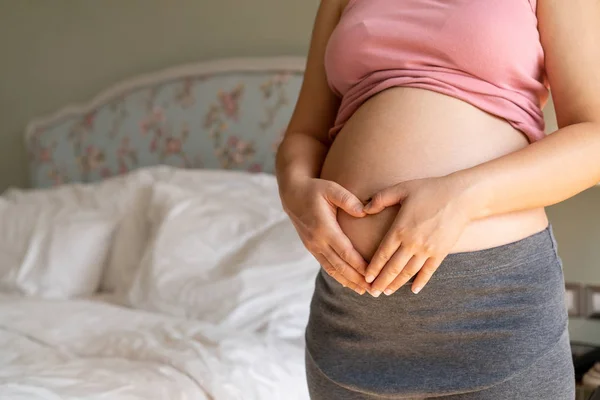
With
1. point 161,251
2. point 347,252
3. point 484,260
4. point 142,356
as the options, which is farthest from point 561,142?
point 161,251

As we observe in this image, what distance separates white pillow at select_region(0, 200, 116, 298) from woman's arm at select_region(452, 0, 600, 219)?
163 cm

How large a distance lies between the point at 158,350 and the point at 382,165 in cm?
83

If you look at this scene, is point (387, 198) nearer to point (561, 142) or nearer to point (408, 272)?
point (408, 272)

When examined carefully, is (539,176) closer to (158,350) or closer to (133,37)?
(158,350)

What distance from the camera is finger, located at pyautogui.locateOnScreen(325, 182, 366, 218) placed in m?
0.82

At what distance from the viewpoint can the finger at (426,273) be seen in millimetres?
775

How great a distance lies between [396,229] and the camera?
0.77m

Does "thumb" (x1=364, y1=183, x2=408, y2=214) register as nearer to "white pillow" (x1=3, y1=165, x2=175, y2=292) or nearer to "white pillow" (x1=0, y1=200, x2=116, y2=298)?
"white pillow" (x1=3, y1=165, x2=175, y2=292)

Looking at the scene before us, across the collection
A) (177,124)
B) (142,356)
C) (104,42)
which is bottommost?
(142,356)

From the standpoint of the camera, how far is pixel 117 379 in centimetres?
139

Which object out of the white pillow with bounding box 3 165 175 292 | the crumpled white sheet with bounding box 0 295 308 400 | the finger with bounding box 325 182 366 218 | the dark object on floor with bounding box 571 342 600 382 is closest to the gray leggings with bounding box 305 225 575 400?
the finger with bounding box 325 182 366 218

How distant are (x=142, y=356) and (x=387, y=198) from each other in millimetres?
899

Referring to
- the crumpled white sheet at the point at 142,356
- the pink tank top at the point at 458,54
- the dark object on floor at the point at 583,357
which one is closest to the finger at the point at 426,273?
the pink tank top at the point at 458,54

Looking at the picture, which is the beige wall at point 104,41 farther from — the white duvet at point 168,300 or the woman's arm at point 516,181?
the woman's arm at point 516,181
